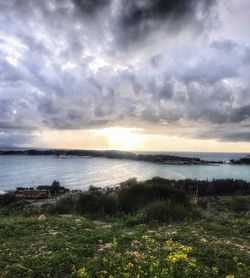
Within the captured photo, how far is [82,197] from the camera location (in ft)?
63.3

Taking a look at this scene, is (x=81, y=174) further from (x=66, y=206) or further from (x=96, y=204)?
(x=96, y=204)

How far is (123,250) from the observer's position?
8.75 m

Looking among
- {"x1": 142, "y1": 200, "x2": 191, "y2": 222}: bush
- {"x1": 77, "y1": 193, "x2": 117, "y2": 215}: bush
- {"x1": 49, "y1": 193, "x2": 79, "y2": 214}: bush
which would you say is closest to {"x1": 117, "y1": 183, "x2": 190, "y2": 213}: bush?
{"x1": 77, "y1": 193, "x2": 117, "y2": 215}: bush

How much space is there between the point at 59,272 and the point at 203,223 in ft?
25.7

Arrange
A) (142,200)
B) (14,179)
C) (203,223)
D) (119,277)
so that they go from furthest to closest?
(14,179) < (142,200) < (203,223) < (119,277)

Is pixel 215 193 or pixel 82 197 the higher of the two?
pixel 82 197

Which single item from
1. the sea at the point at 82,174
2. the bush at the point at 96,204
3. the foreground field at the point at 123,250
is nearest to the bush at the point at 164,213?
the foreground field at the point at 123,250

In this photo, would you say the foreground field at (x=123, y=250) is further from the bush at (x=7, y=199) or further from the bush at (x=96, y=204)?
the bush at (x=7, y=199)

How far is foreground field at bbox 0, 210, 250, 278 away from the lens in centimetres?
682

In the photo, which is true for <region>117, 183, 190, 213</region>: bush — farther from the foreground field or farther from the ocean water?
the ocean water

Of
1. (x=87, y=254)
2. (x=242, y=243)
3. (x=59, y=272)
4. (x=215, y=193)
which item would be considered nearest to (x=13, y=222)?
(x=87, y=254)

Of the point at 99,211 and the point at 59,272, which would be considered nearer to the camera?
the point at 59,272

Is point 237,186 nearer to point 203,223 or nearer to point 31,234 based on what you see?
point 203,223

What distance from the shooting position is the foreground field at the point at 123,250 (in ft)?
22.4
